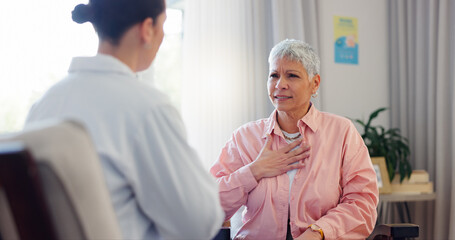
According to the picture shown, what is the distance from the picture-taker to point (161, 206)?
103 cm

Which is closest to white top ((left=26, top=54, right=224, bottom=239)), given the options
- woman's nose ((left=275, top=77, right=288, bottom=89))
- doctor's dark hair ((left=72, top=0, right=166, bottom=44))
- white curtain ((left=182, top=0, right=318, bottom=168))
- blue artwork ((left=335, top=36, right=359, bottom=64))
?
doctor's dark hair ((left=72, top=0, right=166, bottom=44))

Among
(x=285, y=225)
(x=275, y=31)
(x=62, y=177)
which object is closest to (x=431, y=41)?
(x=275, y=31)

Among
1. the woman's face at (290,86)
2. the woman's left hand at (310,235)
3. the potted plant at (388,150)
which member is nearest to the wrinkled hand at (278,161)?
the woman's face at (290,86)

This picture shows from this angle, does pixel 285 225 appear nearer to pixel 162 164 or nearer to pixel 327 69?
pixel 162 164

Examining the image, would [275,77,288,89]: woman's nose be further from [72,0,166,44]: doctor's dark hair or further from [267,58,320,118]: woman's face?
[72,0,166,44]: doctor's dark hair

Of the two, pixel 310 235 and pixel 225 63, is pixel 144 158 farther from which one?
pixel 225 63

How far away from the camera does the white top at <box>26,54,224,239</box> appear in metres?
1.01

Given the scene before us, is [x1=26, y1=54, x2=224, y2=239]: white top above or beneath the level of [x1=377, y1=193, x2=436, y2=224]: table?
above

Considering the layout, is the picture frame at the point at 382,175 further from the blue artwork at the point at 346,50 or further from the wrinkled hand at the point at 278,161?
the wrinkled hand at the point at 278,161

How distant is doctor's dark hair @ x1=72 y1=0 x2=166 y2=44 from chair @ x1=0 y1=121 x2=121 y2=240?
0.44 m

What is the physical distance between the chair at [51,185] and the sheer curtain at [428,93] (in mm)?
3251

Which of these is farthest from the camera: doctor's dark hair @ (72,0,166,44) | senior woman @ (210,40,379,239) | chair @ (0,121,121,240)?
senior woman @ (210,40,379,239)

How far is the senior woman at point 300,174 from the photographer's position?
83.7 inches

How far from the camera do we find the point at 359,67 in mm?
3943
